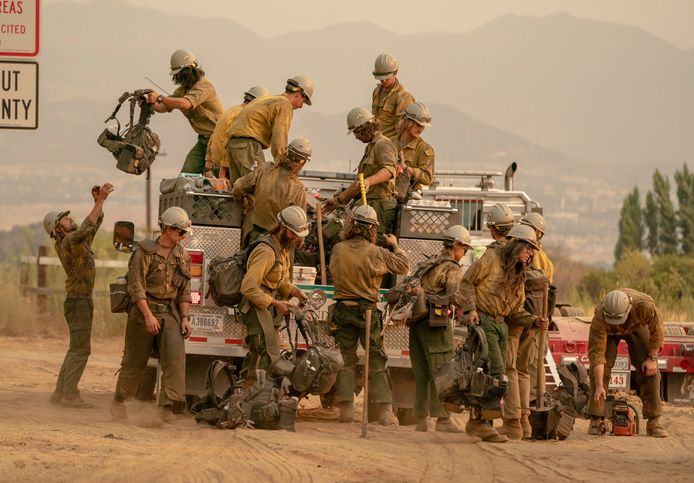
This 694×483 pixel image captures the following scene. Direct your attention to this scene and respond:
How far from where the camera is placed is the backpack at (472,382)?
14.7m

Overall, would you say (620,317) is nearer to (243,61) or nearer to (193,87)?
(193,87)

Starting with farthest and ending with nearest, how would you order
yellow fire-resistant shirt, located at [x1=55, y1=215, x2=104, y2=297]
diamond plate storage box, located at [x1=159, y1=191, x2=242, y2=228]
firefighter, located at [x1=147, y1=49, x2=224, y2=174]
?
firefighter, located at [x1=147, y1=49, x2=224, y2=174] < yellow fire-resistant shirt, located at [x1=55, y1=215, x2=104, y2=297] < diamond plate storage box, located at [x1=159, y1=191, x2=242, y2=228]

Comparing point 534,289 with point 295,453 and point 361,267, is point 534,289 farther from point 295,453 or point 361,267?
point 295,453

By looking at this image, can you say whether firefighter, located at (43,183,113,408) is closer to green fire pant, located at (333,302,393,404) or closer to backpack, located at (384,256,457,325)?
green fire pant, located at (333,302,393,404)

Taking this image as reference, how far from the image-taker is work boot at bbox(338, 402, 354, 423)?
16234 mm

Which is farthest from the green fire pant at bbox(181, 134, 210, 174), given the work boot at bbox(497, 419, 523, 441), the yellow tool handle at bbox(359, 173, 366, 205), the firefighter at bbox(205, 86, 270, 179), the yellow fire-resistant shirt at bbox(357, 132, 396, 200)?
the work boot at bbox(497, 419, 523, 441)

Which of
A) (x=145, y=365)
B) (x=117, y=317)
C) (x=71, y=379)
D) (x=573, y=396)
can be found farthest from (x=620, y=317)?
(x=117, y=317)

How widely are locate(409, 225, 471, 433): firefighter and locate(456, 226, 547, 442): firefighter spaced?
0.54 metres

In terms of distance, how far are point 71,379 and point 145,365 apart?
6.38ft

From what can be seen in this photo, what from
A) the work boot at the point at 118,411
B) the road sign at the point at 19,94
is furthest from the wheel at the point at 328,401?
the road sign at the point at 19,94

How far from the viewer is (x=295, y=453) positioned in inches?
526

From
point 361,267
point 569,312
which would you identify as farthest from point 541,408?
point 569,312

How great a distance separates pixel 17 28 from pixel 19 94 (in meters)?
0.61

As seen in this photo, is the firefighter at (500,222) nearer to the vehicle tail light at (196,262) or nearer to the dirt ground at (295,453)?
the dirt ground at (295,453)
